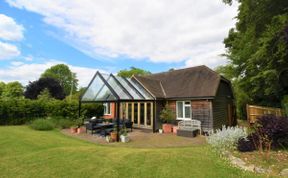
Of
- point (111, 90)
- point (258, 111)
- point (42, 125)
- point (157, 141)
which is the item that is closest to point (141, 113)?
point (111, 90)

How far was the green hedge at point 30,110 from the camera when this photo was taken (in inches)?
591

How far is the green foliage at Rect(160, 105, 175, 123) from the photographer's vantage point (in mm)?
13727

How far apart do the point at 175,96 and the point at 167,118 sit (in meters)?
1.79

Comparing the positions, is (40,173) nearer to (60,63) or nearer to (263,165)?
(263,165)

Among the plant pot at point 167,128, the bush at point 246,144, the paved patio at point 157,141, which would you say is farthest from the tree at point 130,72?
the bush at point 246,144

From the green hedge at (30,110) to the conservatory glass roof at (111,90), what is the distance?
367 centimetres

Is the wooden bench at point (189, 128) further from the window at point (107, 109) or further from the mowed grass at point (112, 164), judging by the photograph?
the window at point (107, 109)

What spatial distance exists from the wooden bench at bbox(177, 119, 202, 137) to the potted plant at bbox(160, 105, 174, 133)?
83 cm

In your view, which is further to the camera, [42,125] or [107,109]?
[107,109]

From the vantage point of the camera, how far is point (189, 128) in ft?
40.4

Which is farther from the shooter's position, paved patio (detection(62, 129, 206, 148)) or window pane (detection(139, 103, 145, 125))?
window pane (detection(139, 103, 145, 125))

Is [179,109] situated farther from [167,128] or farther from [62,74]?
[62,74]

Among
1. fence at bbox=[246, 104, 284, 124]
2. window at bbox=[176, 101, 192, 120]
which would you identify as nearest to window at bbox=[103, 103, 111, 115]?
window at bbox=[176, 101, 192, 120]

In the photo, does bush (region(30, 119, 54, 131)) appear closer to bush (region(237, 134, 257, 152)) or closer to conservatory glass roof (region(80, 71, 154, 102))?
conservatory glass roof (region(80, 71, 154, 102))
